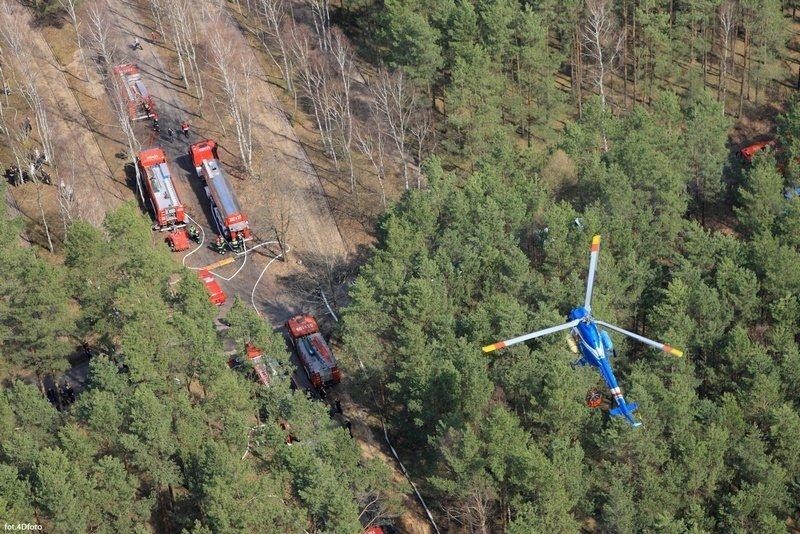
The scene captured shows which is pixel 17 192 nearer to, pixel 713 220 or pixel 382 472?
pixel 382 472

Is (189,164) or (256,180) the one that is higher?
(189,164)

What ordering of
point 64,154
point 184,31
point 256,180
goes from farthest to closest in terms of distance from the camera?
1. point 184,31
2. point 64,154
3. point 256,180

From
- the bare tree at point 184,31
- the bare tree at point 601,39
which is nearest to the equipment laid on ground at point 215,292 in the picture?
the bare tree at point 184,31

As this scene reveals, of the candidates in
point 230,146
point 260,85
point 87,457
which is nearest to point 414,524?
point 87,457

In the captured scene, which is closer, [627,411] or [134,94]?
[627,411]

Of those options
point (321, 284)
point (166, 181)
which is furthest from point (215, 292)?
point (166, 181)

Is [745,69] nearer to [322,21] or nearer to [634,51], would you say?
[634,51]
